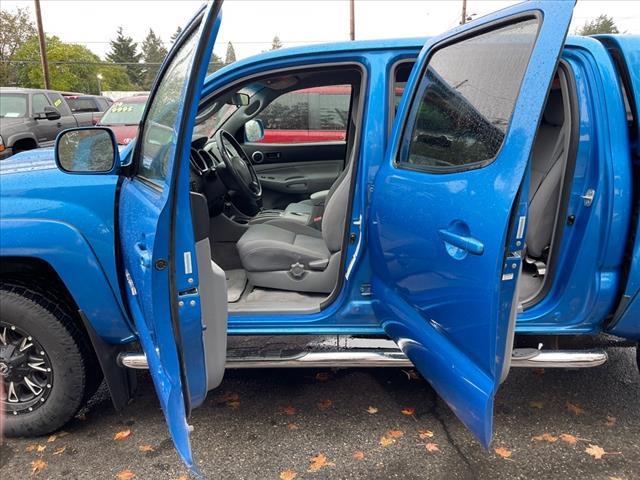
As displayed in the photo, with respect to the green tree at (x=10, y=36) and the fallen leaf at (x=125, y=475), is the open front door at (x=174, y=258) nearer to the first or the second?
the fallen leaf at (x=125, y=475)

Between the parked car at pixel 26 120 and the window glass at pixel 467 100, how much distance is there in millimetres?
9532

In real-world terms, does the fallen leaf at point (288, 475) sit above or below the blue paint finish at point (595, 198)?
below

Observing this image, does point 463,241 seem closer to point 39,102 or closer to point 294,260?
point 294,260

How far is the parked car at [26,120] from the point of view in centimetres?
952

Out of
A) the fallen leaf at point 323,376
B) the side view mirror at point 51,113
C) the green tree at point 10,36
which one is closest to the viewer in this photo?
the fallen leaf at point 323,376

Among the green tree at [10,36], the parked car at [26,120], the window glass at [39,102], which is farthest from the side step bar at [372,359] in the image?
the green tree at [10,36]

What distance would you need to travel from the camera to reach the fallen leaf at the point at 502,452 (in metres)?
2.30

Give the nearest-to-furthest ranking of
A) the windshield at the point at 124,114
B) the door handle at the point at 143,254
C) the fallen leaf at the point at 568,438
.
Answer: the door handle at the point at 143,254 < the fallen leaf at the point at 568,438 < the windshield at the point at 124,114

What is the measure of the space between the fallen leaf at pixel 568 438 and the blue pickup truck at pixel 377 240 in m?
0.44

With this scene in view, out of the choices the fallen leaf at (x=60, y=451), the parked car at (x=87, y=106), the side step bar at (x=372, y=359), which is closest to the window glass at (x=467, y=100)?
the side step bar at (x=372, y=359)

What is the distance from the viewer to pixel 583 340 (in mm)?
2598

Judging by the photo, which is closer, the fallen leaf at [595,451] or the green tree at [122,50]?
the fallen leaf at [595,451]

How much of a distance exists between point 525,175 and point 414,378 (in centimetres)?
177

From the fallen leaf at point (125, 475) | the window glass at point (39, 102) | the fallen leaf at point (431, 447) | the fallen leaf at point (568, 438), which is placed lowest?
the fallen leaf at point (568, 438)
